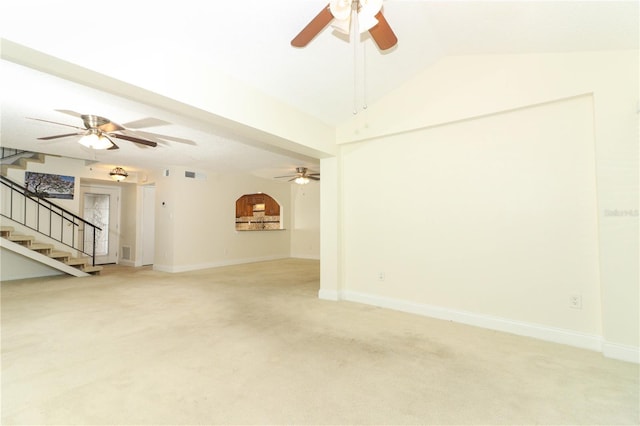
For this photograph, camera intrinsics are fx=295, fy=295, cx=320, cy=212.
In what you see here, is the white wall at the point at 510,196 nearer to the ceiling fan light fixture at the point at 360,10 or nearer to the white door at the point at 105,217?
the ceiling fan light fixture at the point at 360,10

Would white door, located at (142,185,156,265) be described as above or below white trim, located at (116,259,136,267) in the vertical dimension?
above

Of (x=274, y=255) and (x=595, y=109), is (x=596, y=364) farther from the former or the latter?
(x=274, y=255)

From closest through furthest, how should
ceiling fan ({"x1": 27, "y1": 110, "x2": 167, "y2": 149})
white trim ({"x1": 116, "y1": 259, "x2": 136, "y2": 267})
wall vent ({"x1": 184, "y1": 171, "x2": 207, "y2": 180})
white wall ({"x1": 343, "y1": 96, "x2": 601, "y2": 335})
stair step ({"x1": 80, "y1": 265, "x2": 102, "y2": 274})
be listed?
white wall ({"x1": 343, "y1": 96, "x2": 601, "y2": 335}) < ceiling fan ({"x1": 27, "y1": 110, "x2": 167, "y2": 149}) < stair step ({"x1": 80, "y1": 265, "x2": 102, "y2": 274}) < wall vent ({"x1": 184, "y1": 171, "x2": 207, "y2": 180}) < white trim ({"x1": 116, "y1": 259, "x2": 136, "y2": 267})

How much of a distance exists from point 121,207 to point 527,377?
9.84 m

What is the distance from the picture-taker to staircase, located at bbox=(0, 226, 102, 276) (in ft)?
18.2

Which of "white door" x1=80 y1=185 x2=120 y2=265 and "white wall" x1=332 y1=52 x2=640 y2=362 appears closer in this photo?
"white wall" x1=332 y1=52 x2=640 y2=362

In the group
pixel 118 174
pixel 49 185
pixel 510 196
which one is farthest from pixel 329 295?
pixel 49 185

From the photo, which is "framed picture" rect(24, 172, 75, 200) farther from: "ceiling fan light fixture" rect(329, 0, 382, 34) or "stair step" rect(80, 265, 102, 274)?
"ceiling fan light fixture" rect(329, 0, 382, 34)

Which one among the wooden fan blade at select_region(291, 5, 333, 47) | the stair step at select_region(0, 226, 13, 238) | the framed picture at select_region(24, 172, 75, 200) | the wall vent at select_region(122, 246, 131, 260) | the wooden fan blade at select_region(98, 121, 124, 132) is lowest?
the wall vent at select_region(122, 246, 131, 260)

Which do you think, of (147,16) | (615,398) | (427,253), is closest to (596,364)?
(615,398)

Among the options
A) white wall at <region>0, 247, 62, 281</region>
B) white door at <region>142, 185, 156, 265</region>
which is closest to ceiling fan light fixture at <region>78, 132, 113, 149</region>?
white wall at <region>0, 247, 62, 281</region>

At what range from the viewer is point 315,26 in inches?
79.0

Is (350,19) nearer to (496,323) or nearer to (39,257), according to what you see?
(496,323)

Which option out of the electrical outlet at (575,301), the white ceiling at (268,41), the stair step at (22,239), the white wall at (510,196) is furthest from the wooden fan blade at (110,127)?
the electrical outlet at (575,301)
